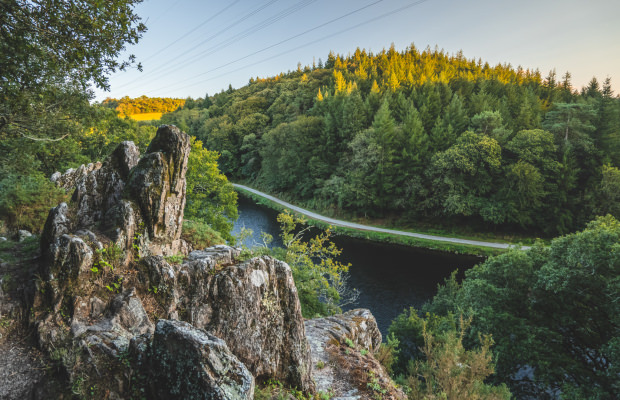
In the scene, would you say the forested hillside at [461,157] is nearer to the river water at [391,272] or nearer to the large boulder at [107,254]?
the river water at [391,272]

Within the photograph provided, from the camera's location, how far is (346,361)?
30.7 ft

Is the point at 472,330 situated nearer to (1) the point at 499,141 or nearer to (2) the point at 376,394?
(2) the point at 376,394

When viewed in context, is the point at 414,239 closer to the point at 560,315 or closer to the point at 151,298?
the point at 560,315

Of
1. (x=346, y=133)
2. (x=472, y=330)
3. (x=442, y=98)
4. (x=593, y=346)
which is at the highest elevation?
(x=442, y=98)

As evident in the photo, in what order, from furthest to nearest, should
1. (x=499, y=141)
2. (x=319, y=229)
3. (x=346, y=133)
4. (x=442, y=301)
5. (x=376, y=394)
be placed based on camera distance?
(x=346, y=133)
(x=319, y=229)
(x=499, y=141)
(x=442, y=301)
(x=376, y=394)

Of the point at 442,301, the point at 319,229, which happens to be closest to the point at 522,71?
the point at 319,229

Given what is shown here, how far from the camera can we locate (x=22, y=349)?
5.43 metres

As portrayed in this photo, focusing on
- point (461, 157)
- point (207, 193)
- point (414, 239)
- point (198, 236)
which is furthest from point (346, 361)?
point (461, 157)

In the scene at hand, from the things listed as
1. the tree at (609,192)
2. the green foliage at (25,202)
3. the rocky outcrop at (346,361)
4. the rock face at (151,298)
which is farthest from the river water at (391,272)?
the tree at (609,192)

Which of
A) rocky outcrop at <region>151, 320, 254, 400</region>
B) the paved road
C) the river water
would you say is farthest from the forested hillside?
rocky outcrop at <region>151, 320, 254, 400</region>

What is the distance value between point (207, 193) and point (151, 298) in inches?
864

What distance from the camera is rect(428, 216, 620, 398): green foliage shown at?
13.5 meters

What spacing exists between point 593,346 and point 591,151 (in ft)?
96.6

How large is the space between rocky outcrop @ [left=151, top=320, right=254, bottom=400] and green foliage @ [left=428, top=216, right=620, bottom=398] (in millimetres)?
11794
